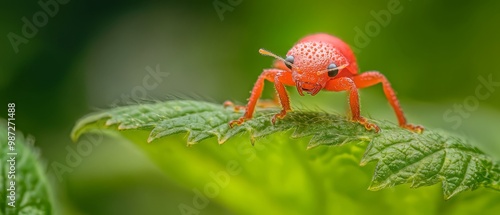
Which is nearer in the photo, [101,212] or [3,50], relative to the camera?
[101,212]

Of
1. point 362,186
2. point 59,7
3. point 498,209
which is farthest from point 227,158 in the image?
point 59,7

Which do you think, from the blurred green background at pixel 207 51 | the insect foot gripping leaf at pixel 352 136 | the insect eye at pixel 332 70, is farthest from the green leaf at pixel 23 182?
the blurred green background at pixel 207 51

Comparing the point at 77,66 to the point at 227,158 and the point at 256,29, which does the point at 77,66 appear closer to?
the point at 256,29

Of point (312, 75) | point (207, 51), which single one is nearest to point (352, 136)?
point (312, 75)

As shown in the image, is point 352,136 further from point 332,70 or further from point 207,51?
point 207,51

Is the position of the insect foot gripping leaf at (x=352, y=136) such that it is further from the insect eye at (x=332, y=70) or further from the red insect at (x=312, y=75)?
the insect eye at (x=332, y=70)

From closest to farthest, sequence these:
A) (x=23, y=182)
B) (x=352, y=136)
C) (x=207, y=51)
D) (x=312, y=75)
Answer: (x=352, y=136)
(x=23, y=182)
(x=312, y=75)
(x=207, y=51)
